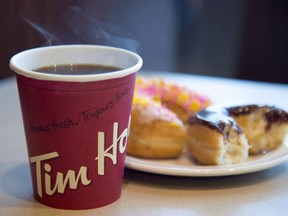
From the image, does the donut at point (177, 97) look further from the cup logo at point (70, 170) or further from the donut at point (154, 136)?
the cup logo at point (70, 170)

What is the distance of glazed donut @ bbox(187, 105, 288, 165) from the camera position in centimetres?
75

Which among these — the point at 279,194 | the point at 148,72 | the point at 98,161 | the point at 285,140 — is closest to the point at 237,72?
the point at 148,72

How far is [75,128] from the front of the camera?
0.60 m

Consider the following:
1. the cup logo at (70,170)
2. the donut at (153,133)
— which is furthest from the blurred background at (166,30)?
the cup logo at (70,170)

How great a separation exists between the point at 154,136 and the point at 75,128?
0.68 feet

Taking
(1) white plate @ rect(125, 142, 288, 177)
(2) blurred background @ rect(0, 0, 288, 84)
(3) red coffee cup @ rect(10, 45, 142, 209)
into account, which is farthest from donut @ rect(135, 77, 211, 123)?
(3) red coffee cup @ rect(10, 45, 142, 209)

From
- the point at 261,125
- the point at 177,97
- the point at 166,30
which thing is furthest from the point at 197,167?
the point at 166,30

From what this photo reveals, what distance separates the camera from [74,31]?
0.86 metres

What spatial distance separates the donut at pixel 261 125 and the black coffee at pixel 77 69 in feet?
0.82

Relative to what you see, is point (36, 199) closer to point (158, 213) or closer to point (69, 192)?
point (69, 192)

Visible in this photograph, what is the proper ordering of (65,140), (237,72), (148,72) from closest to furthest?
(65,140)
(148,72)
(237,72)

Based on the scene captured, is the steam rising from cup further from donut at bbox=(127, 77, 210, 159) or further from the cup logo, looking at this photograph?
the cup logo

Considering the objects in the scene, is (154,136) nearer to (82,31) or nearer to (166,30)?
(82,31)

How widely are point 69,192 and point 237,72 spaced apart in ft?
4.37
